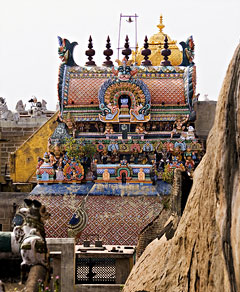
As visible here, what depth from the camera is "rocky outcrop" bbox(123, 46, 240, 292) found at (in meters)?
4.71

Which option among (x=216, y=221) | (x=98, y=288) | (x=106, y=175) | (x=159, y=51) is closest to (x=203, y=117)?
(x=106, y=175)

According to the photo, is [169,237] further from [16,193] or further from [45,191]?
[16,193]

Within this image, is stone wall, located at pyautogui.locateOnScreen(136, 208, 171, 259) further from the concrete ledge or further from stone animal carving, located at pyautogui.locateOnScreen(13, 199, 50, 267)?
the concrete ledge

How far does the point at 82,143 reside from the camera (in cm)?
1964

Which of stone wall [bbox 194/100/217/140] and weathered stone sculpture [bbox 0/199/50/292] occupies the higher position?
stone wall [bbox 194/100/217/140]

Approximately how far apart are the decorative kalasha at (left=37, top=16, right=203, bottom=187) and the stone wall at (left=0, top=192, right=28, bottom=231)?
1.94m

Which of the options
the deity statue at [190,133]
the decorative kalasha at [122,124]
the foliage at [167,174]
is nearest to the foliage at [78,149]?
the decorative kalasha at [122,124]

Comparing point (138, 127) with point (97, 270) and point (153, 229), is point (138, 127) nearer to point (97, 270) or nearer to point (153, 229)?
point (97, 270)

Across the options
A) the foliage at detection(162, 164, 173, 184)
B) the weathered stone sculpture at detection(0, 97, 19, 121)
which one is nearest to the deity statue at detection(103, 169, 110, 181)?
the foliage at detection(162, 164, 173, 184)

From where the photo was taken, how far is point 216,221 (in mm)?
5008

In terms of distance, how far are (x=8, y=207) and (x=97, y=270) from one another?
25.2 ft

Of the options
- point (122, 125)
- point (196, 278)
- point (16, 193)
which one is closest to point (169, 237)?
point (196, 278)

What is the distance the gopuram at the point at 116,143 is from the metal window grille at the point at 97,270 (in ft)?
10.2

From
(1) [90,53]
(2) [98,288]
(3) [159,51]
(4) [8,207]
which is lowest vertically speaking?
(2) [98,288]
